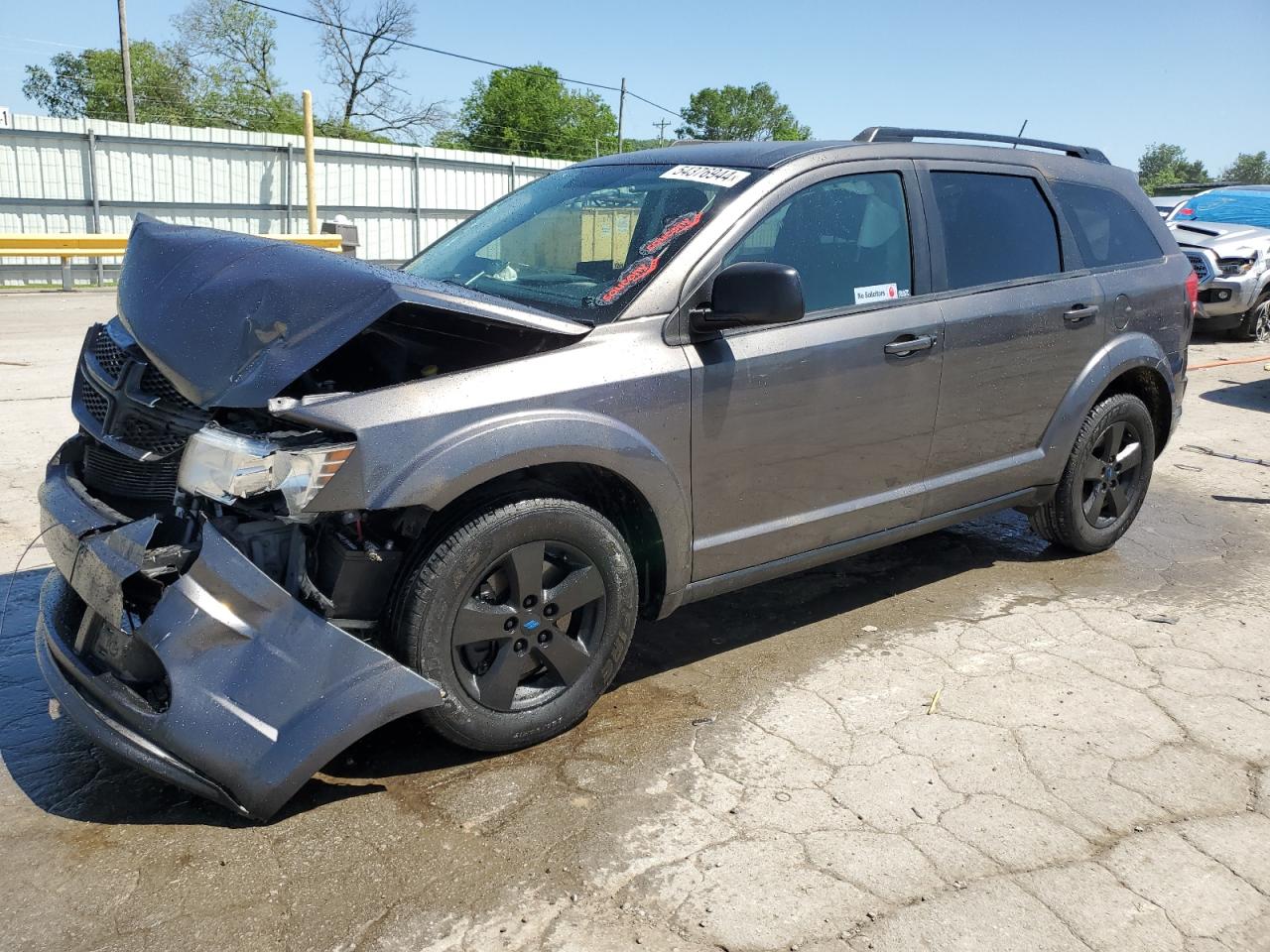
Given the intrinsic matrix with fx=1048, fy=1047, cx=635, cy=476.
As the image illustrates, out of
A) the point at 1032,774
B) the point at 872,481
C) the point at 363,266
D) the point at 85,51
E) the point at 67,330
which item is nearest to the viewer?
the point at 363,266

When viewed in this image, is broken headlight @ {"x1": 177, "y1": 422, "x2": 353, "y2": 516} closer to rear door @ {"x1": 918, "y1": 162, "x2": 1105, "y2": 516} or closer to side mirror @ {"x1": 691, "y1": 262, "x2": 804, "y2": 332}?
side mirror @ {"x1": 691, "y1": 262, "x2": 804, "y2": 332}

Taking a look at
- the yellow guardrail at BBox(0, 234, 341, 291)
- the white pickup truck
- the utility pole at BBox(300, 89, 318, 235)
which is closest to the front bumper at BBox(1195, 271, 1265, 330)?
the white pickup truck

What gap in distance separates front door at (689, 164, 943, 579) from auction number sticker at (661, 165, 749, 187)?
0.58ft

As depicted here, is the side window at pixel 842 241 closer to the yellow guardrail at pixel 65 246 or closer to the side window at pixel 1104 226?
the side window at pixel 1104 226

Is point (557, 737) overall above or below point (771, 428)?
below

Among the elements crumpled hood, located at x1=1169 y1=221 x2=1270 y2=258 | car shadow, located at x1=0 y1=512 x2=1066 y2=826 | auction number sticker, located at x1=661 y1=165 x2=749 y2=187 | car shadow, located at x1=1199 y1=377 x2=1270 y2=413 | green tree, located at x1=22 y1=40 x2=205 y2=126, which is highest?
green tree, located at x1=22 y1=40 x2=205 y2=126

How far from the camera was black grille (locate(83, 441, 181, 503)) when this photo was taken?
2.99m

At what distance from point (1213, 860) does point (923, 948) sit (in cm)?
94

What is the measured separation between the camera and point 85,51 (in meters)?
59.6

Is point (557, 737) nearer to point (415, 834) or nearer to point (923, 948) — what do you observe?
point (415, 834)

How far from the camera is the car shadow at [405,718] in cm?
286

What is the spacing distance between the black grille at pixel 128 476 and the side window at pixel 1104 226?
152 inches

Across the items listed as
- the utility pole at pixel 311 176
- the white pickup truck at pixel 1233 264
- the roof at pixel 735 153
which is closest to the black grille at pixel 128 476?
the roof at pixel 735 153

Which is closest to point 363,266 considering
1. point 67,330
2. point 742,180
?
point 742,180
